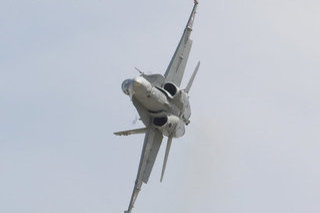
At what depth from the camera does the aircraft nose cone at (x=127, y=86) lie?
43.3 m

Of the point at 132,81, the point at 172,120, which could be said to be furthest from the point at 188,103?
the point at 132,81

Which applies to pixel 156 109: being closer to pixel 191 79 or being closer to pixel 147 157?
pixel 191 79

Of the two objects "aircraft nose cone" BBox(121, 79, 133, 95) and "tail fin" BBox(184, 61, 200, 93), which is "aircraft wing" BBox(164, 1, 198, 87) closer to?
"tail fin" BBox(184, 61, 200, 93)

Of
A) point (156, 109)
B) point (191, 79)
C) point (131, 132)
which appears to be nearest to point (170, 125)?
point (156, 109)

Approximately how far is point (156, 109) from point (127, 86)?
9.13 feet

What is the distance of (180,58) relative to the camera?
5034cm

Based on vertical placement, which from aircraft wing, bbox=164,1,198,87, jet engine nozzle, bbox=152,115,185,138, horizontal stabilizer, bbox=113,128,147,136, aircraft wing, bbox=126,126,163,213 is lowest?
aircraft wing, bbox=126,126,163,213

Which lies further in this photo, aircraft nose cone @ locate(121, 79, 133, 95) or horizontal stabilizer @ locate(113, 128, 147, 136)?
horizontal stabilizer @ locate(113, 128, 147, 136)

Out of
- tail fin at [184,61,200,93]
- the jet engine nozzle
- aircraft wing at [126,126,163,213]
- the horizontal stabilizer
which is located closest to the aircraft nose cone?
the jet engine nozzle

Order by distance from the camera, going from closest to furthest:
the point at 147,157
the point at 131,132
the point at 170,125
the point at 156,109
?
the point at 156,109 → the point at 170,125 → the point at 131,132 → the point at 147,157

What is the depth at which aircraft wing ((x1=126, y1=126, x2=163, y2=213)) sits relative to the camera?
156ft

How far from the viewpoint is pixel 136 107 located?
45531 millimetres

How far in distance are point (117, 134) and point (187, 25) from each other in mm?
7866

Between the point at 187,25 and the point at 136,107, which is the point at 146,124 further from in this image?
the point at 187,25
